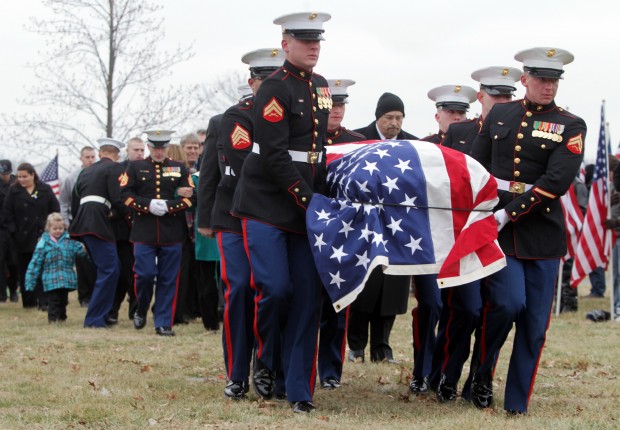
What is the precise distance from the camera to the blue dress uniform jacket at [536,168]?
7180mm

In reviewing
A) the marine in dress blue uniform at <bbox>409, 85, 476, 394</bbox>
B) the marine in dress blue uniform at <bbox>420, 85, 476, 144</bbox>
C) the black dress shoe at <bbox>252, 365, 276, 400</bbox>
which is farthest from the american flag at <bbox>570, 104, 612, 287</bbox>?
the black dress shoe at <bbox>252, 365, 276, 400</bbox>

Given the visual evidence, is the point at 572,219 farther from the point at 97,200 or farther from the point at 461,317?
the point at 461,317

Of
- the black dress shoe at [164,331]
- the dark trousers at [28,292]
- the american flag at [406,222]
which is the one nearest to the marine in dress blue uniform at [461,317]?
the american flag at [406,222]

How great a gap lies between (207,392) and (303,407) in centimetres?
105

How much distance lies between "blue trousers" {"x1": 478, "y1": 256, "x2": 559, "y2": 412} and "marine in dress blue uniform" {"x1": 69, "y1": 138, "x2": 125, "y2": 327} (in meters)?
7.23

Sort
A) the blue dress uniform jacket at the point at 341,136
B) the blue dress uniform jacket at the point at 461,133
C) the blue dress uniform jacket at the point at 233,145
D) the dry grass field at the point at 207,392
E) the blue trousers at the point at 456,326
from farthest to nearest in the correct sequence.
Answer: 1. the blue dress uniform jacket at the point at 341,136
2. the blue dress uniform jacket at the point at 461,133
3. the blue dress uniform jacket at the point at 233,145
4. the blue trousers at the point at 456,326
5. the dry grass field at the point at 207,392

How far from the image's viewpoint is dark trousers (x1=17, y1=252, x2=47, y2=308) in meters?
16.9

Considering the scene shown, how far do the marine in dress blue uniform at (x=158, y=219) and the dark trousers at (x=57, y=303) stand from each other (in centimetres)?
155

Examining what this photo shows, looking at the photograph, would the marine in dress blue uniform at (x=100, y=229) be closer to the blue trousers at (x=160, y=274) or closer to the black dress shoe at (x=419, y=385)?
the blue trousers at (x=160, y=274)

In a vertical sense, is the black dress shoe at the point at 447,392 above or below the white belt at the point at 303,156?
below

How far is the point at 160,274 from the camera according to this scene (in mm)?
13133

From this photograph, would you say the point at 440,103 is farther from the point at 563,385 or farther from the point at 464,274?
the point at 464,274

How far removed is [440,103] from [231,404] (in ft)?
13.8

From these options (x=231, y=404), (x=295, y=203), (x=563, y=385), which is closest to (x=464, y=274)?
(x=295, y=203)
